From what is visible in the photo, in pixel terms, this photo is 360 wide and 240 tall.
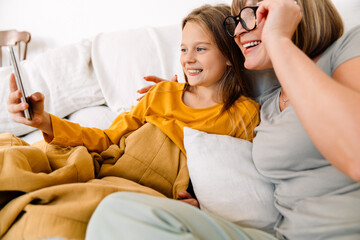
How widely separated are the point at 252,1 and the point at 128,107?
2.66 feet

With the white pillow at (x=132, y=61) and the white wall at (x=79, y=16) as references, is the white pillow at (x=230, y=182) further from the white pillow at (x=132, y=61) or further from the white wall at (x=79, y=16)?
the white wall at (x=79, y=16)

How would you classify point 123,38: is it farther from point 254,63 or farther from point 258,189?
point 258,189

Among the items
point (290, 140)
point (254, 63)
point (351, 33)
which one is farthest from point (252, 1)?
point (290, 140)

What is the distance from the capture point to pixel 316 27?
772 mm

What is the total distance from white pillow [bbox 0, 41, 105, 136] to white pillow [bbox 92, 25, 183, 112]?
8 cm

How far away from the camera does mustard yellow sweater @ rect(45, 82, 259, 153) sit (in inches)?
38.6

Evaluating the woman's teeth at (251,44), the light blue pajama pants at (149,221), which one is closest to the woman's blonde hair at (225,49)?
the woman's teeth at (251,44)

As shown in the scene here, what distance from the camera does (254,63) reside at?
881 mm

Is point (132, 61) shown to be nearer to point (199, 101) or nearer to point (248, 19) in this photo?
point (199, 101)

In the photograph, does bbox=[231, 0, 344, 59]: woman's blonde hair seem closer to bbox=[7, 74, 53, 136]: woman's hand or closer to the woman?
the woman

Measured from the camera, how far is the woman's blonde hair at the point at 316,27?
30.4 inches

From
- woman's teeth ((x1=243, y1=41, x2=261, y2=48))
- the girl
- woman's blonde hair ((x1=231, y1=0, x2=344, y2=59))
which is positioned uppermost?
woman's blonde hair ((x1=231, y1=0, x2=344, y2=59))

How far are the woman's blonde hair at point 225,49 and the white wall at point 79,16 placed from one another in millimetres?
493

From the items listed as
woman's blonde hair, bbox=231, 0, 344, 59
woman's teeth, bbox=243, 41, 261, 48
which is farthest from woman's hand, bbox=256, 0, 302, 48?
woman's teeth, bbox=243, 41, 261, 48
